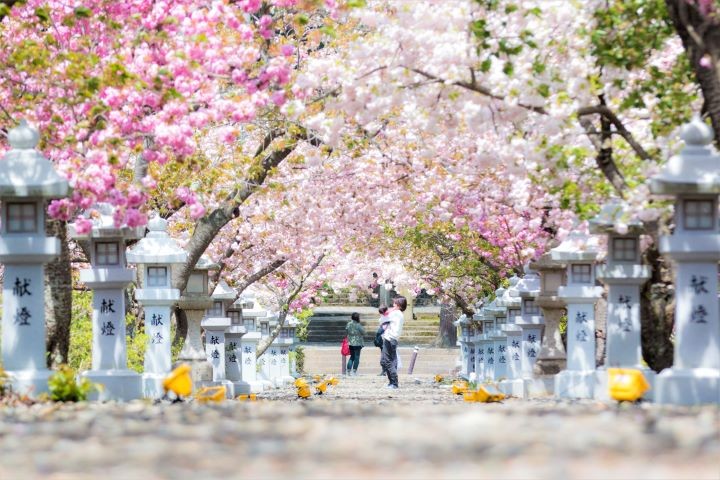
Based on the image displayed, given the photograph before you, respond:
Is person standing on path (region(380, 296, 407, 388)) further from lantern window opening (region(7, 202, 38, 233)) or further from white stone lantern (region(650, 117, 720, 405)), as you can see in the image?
white stone lantern (region(650, 117, 720, 405))

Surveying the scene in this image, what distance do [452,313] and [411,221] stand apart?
2262cm

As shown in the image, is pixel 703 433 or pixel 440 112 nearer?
pixel 703 433

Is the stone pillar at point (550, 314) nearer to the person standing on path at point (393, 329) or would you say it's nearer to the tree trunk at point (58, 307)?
the person standing on path at point (393, 329)

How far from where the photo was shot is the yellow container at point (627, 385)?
13109 mm

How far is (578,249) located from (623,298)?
5.91 ft

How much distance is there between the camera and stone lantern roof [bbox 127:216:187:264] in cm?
1902

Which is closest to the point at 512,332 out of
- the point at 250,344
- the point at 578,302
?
the point at 250,344

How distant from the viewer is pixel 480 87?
572 inches

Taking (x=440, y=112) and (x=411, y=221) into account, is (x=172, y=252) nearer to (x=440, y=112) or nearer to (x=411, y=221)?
(x=440, y=112)

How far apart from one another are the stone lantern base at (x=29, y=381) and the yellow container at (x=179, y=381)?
1713 mm

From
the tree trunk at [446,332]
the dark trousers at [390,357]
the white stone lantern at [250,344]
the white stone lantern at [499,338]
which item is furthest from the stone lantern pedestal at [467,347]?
the tree trunk at [446,332]

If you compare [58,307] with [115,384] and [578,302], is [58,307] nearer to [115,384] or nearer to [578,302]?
[115,384]

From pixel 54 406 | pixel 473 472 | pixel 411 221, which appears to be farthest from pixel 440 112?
pixel 411 221

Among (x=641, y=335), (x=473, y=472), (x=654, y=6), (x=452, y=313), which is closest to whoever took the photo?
(x=473, y=472)
